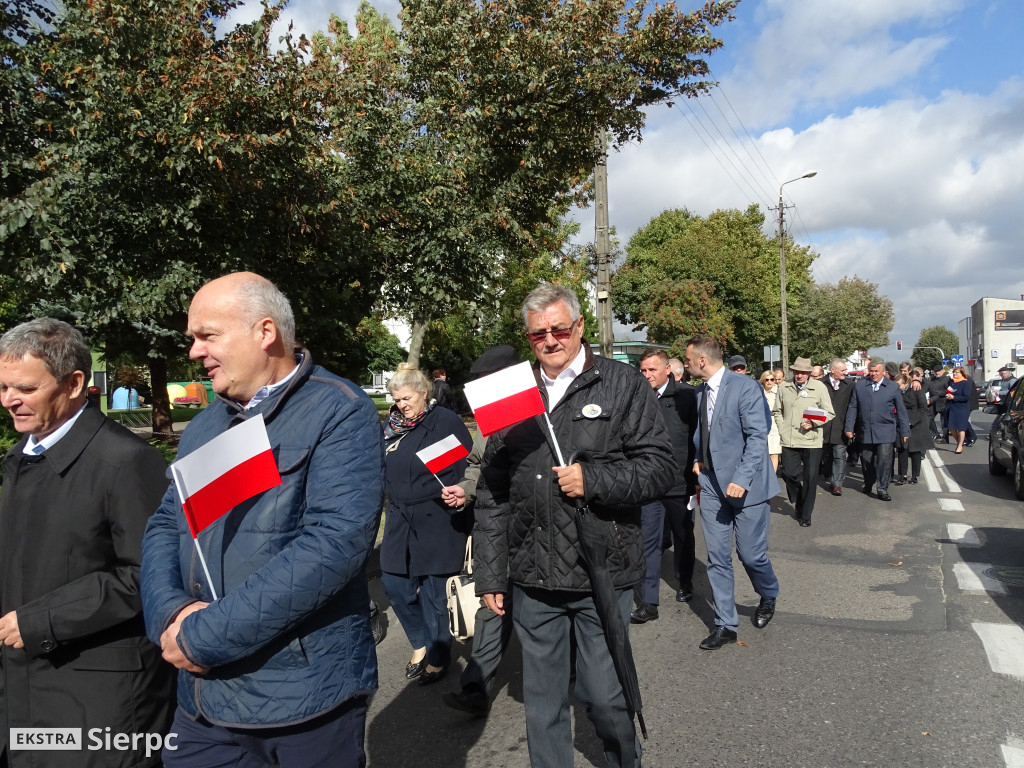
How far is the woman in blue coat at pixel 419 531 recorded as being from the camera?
15.6ft

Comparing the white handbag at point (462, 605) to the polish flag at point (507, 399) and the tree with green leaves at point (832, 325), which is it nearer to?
the polish flag at point (507, 399)

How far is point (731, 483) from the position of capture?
17.2ft

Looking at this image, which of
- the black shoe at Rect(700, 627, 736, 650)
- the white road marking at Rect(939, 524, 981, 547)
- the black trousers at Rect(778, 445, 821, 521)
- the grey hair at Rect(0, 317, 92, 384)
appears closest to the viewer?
the grey hair at Rect(0, 317, 92, 384)

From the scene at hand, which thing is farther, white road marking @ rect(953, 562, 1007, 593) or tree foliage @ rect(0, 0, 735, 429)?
tree foliage @ rect(0, 0, 735, 429)

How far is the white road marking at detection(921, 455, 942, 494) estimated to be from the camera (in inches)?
493

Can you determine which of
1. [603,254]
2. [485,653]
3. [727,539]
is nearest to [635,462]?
[485,653]

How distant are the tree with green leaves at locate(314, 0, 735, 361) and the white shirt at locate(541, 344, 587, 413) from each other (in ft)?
26.1

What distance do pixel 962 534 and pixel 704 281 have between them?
40131 mm

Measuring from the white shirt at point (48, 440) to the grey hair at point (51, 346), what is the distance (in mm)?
128

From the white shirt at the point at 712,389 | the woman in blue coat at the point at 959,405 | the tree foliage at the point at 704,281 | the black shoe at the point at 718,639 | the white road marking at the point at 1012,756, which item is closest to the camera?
the white road marking at the point at 1012,756

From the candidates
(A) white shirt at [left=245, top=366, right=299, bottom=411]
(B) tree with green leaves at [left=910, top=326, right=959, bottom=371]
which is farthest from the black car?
(B) tree with green leaves at [left=910, top=326, right=959, bottom=371]

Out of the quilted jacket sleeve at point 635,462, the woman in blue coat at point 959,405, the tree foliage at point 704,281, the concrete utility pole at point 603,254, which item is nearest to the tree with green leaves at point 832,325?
the tree foliage at point 704,281

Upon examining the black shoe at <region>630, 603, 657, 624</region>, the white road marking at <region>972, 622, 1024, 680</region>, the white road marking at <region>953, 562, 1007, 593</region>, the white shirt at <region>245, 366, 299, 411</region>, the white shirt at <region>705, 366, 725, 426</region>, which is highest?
the white shirt at <region>245, 366, 299, 411</region>

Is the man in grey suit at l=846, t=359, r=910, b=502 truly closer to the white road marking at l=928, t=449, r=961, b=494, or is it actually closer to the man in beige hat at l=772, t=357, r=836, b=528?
the man in beige hat at l=772, t=357, r=836, b=528
